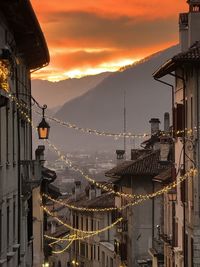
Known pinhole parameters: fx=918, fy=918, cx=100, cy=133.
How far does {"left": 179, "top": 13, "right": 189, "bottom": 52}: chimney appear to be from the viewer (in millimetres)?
38906

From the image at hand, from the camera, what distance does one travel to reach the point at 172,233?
44.0 meters

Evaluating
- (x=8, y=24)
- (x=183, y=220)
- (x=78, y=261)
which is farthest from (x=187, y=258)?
(x=78, y=261)

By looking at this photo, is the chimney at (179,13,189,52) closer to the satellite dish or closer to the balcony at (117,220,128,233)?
the balcony at (117,220,128,233)

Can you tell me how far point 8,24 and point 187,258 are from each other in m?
14.7

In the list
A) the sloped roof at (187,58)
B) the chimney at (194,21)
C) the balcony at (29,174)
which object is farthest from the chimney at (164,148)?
the balcony at (29,174)

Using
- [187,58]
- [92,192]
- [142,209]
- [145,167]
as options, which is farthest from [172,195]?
[92,192]

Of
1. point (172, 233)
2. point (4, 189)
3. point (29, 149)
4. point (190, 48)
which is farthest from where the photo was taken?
point (172, 233)

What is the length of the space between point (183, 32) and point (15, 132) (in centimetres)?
1093

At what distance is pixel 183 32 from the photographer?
3912 centimetres

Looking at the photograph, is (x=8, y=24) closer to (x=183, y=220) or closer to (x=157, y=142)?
(x=183, y=220)

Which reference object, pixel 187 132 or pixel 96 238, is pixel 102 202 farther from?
pixel 187 132

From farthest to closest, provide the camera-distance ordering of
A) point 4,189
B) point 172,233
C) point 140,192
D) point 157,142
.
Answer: point 157,142, point 140,192, point 172,233, point 4,189

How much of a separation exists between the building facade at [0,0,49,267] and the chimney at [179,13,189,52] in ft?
19.4

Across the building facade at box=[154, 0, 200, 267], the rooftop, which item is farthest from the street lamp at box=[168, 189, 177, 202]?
the rooftop
